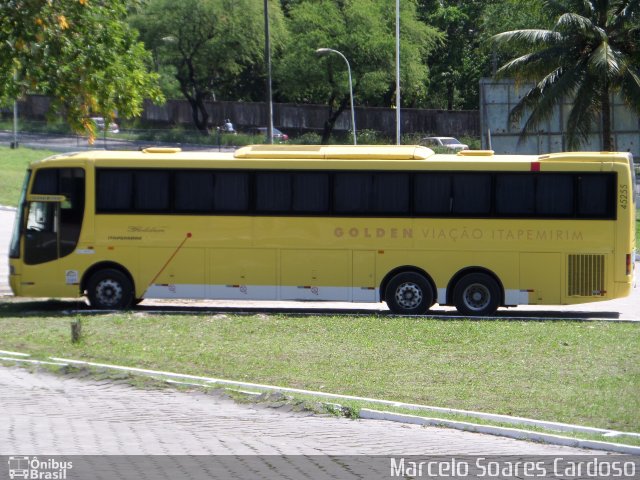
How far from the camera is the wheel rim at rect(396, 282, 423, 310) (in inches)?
853

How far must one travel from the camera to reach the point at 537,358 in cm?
1543

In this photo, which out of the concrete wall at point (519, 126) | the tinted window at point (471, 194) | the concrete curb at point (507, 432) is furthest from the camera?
the concrete wall at point (519, 126)

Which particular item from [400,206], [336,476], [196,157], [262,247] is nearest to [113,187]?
[196,157]

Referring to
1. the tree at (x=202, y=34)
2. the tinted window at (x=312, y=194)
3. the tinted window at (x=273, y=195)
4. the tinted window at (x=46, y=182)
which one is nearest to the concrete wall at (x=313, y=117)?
the tree at (x=202, y=34)

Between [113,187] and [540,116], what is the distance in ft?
66.3

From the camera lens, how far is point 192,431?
430 inches

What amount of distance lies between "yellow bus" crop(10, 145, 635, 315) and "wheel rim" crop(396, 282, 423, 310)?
2 cm

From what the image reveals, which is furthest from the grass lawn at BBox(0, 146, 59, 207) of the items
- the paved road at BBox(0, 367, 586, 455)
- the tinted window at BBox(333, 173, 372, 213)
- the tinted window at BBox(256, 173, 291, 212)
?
the paved road at BBox(0, 367, 586, 455)

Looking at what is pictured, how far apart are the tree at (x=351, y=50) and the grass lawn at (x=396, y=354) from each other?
49577mm

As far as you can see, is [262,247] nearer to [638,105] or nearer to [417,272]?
[417,272]

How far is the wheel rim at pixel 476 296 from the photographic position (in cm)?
2164

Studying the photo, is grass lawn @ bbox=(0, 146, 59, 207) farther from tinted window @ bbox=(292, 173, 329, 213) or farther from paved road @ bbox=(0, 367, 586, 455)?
paved road @ bbox=(0, 367, 586, 455)

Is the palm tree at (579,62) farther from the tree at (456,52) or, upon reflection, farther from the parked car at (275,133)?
the tree at (456,52)

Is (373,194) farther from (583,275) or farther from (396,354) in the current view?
(396,354)
